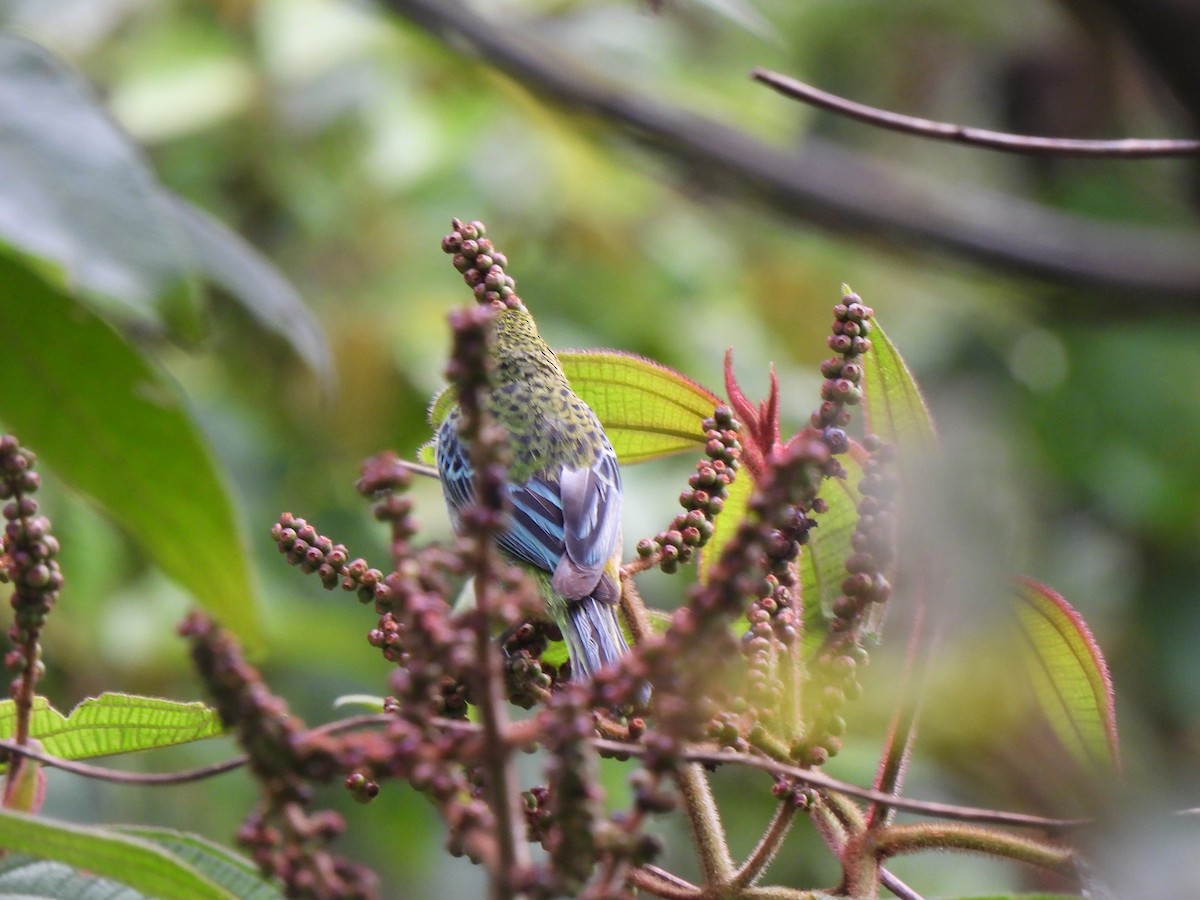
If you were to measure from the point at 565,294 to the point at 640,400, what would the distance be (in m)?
3.20

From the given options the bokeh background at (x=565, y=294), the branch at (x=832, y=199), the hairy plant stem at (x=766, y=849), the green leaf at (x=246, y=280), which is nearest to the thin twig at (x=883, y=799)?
the hairy plant stem at (x=766, y=849)

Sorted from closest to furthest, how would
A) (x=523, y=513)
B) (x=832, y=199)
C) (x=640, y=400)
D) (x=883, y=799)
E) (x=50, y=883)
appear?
(x=883, y=799)
(x=50, y=883)
(x=640, y=400)
(x=523, y=513)
(x=832, y=199)

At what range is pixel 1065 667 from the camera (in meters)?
1.37

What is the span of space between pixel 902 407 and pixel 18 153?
34.3 inches

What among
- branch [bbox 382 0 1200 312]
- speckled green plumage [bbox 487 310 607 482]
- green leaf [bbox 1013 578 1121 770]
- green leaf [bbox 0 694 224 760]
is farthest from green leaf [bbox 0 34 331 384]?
branch [bbox 382 0 1200 312]

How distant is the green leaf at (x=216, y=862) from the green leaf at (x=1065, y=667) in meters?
0.72

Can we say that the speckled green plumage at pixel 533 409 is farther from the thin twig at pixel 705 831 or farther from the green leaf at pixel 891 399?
the thin twig at pixel 705 831

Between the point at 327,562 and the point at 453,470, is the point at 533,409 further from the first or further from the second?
the point at 327,562

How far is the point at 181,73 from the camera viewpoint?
177 inches

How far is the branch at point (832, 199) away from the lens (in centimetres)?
425

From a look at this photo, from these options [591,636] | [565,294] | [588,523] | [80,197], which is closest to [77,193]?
[80,197]

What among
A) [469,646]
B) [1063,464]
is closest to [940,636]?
[469,646]

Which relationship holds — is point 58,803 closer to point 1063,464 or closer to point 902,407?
point 902,407

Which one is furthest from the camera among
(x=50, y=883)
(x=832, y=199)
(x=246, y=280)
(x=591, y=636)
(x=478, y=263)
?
(x=832, y=199)
